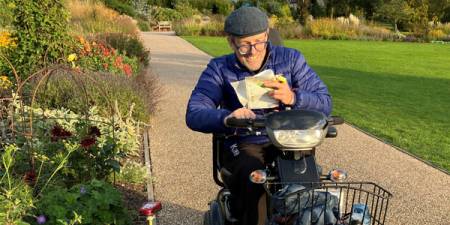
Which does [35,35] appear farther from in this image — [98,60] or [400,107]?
[400,107]

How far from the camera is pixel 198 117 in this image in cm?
264

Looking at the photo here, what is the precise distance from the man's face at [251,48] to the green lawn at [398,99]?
405 centimetres

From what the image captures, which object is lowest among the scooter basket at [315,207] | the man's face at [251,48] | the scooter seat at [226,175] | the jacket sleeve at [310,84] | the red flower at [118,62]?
the red flower at [118,62]

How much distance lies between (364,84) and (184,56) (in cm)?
782

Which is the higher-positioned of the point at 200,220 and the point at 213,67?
the point at 213,67

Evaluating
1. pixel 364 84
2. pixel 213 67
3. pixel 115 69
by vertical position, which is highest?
pixel 213 67

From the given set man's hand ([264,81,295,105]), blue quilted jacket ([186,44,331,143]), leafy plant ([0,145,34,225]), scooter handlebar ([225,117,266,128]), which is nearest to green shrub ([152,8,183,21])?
leafy plant ([0,145,34,225])

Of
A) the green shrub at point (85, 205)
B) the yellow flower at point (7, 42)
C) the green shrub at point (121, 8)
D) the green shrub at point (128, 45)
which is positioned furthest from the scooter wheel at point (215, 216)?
the green shrub at point (121, 8)

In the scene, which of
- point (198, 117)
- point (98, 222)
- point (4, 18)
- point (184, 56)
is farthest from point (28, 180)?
point (184, 56)

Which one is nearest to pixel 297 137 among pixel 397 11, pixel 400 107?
pixel 400 107

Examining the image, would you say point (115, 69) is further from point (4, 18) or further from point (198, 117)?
point (4, 18)

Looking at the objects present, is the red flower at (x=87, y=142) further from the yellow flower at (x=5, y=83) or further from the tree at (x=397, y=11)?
the tree at (x=397, y=11)

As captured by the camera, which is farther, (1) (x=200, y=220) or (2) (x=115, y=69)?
(2) (x=115, y=69)

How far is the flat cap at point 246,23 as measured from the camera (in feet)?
8.70
